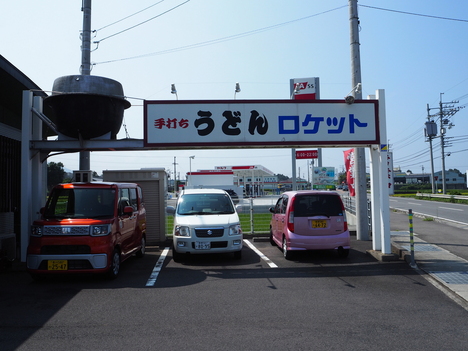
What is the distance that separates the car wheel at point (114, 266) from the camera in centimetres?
764

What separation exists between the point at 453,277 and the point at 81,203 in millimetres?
7529

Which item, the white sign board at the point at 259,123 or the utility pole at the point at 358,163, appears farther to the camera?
the utility pole at the point at 358,163

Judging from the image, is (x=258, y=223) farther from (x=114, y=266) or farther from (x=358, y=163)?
(x=114, y=266)

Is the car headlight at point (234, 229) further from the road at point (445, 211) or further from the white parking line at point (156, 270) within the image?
the road at point (445, 211)

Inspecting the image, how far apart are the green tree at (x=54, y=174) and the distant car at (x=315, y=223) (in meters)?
56.8

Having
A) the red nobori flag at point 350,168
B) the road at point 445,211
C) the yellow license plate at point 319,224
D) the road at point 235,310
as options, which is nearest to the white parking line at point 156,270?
the road at point 235,310

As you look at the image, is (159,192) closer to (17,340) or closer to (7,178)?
(7,178)

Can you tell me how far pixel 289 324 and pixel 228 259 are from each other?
198 inches

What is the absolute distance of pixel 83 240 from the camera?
7.39 metres

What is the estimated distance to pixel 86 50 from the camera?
1176 cm

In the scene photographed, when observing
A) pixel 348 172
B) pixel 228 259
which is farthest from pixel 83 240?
pixel 348 172

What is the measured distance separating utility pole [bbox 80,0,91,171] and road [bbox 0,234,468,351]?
3.90 metres

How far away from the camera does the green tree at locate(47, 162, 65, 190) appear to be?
60.5 metres

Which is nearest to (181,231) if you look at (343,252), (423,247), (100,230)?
(100,230)
